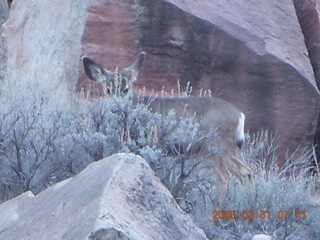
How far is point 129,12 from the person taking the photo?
11.4 metres

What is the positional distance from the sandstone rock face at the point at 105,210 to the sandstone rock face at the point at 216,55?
6.25 metres

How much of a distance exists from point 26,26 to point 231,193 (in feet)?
19.9

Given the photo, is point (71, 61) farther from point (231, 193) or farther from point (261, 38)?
point (231, 193)

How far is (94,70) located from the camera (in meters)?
10.4

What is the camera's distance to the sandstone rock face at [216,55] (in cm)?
1139

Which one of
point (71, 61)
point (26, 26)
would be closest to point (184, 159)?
point (71, 61)

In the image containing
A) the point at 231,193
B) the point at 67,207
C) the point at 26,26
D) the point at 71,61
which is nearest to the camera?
the point at 67,207

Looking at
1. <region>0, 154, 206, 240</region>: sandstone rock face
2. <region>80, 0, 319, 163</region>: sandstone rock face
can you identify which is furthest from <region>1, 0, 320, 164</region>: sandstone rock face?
<region>0, 154, 206, 240</region>: sandstone rock face

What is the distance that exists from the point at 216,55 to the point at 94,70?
213 centimetres

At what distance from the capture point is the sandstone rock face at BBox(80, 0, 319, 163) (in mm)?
11391
